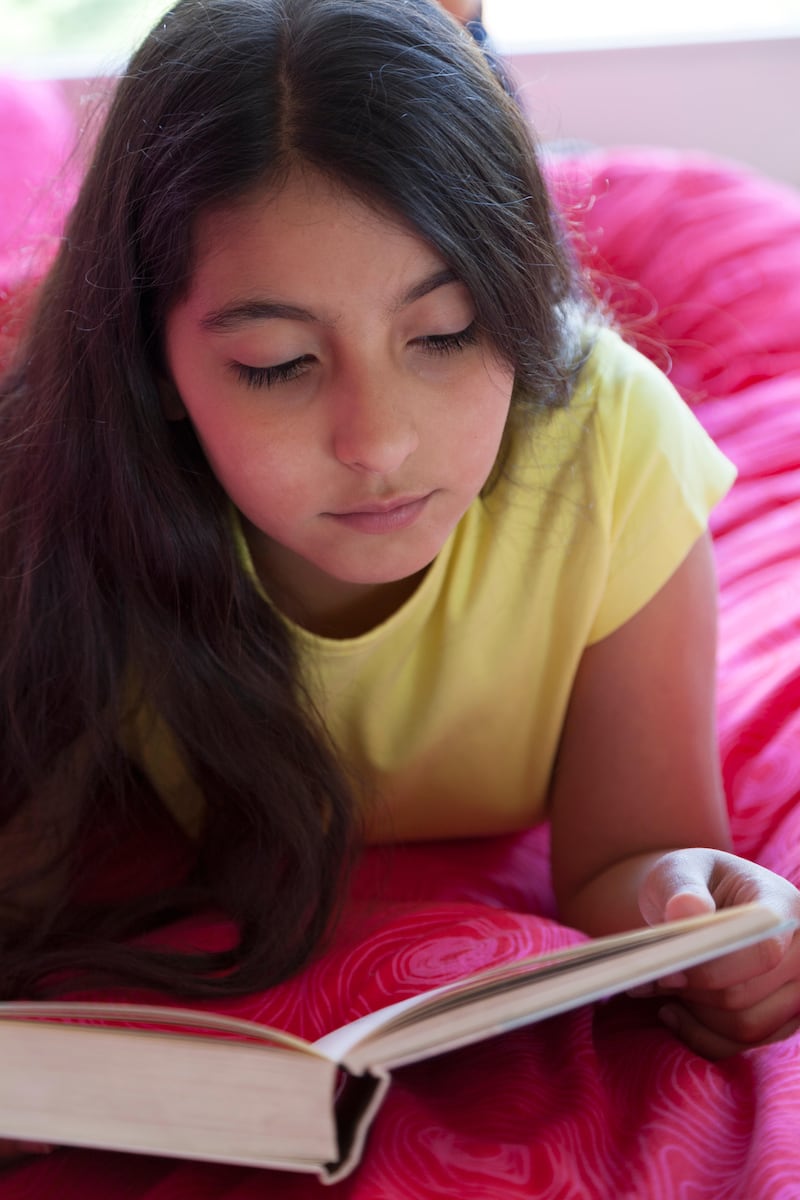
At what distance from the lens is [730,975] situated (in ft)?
2.48

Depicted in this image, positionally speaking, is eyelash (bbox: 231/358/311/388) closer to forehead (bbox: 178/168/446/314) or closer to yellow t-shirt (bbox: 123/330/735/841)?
forehead (bbox: 178/168/446/314)

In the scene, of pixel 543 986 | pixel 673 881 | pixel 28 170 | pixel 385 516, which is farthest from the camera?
pixel 28 170

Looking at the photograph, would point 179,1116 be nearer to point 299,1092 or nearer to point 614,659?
point 299,1092

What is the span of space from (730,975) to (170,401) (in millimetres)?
529

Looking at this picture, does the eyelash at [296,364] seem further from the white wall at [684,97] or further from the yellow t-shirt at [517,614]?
the white wall at [684,97]

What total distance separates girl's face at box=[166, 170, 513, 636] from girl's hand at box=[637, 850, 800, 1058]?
0.28 m

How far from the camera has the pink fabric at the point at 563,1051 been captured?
68cm

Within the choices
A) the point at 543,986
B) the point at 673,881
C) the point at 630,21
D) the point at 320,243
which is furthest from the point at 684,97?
the point at 543,986

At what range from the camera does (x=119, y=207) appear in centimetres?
83

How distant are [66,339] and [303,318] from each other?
0.79ft

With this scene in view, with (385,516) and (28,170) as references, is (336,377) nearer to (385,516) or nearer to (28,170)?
(385,516)

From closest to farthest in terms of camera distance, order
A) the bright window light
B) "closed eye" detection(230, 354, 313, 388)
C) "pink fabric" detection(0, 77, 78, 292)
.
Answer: "closed eye" detection(230, 354, 313, 388) → "pink fabric" detection(0, 77, 78, 292) → the bright window light

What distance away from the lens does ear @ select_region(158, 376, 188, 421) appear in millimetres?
896

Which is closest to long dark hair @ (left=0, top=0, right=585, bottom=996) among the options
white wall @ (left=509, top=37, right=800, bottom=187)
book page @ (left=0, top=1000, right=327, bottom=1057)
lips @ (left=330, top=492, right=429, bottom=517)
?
lips @ (left=330, top=492, right=429, bottom=517)
